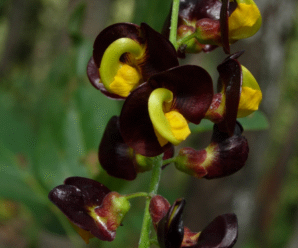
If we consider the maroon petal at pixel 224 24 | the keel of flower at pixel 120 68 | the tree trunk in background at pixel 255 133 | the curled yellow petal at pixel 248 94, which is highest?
the maroon petal at pixel 224 24

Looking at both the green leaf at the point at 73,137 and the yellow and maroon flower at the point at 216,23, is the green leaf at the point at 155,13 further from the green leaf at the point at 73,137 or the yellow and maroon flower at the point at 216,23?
the green leaf at the point at 73,137

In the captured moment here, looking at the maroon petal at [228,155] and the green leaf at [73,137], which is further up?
the maroon petal at [228,155]

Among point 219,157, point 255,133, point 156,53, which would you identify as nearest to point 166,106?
point 156,53

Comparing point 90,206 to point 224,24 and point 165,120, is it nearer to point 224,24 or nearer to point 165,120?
point 165,120

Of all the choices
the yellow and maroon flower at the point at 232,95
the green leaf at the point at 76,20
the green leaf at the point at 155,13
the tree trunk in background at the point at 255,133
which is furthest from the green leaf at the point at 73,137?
the tree trunk in background at the point at 255,133

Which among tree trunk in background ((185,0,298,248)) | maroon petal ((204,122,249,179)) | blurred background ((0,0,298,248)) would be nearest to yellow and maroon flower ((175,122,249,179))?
maroon petal ((204,122,249,179))

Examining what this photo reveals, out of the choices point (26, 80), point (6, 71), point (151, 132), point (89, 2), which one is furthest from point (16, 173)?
point (26, 80)

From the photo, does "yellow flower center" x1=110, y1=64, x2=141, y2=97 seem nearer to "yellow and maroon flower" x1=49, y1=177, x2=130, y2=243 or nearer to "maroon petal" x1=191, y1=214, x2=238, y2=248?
"yellow and maroon flower" x1=49, y1=177, x2=130, y2=243
